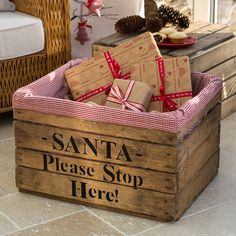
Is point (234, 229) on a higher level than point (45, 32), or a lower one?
lower

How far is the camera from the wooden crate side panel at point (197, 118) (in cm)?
201

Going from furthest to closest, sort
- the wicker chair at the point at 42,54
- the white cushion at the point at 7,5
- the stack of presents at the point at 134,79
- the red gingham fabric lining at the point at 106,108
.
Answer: the white cushion at the point at 7,5 → the wicker chair at the point at 42,54 → the stack of presents at the point at 134,79 → the red gingham fabric lining at the point at 106,108

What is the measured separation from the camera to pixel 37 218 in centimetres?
213

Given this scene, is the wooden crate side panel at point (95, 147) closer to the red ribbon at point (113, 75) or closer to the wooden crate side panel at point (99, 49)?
the red ribbon at point (113, 75)

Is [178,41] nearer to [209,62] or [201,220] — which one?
[209,62]

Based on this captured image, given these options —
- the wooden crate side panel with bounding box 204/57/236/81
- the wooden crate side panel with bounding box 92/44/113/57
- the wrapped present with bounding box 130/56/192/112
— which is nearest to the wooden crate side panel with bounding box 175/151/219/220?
the wrapped present with bounding box 130/56/192/112

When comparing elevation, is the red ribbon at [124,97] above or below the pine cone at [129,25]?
below

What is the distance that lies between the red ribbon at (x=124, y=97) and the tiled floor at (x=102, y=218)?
336 mm

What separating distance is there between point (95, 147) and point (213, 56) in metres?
0.80

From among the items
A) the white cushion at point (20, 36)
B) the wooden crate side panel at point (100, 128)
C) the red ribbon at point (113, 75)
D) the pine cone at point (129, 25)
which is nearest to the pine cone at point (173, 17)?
the pine cone at point (129, 25)

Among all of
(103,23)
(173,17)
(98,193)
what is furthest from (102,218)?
(103,23)

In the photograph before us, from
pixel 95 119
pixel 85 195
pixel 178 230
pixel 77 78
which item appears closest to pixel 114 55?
pixel 77 78

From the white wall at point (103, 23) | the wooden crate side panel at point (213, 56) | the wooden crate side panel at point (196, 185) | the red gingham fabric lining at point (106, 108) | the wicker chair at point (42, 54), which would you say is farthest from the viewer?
the white wall at point (103, 23)

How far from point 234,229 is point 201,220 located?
0.34 feet
